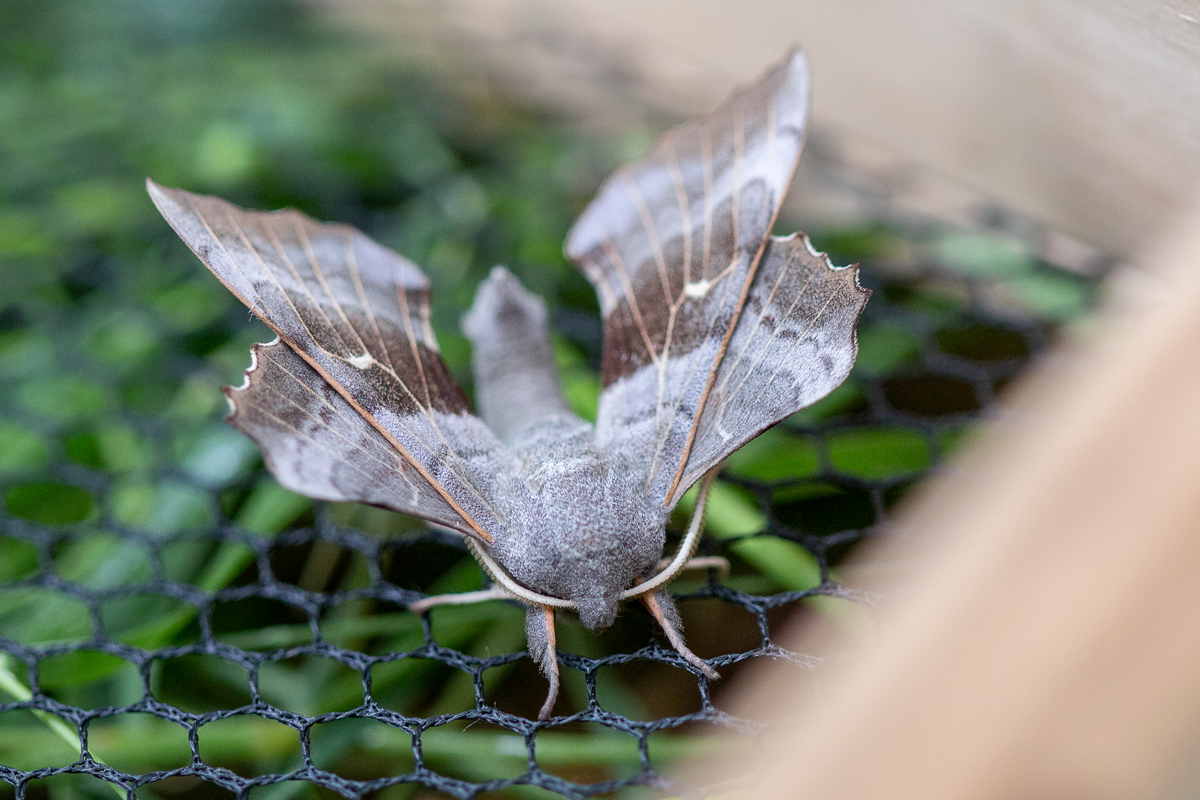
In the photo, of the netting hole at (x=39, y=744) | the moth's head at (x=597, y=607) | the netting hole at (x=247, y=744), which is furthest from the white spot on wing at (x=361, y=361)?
the netting hole at (x=39, y=744)

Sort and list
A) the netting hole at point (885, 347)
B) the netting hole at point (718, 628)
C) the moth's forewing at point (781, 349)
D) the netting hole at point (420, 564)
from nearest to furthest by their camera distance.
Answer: the moth's forewing at point (781, 349) < the netting hole at point (718, 628) < the netting hole at point (420, 564) < the netting hole at point (885, 347)

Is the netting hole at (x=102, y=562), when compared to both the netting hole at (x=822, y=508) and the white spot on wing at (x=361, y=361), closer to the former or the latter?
the white spot on wing at (x=361, y=361)

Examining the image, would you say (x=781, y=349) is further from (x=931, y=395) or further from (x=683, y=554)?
(x=931, y=395)

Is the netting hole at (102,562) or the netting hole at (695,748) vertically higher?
the netting hole at (695,748)

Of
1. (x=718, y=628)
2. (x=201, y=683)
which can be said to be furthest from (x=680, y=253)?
(x=201, y=683)

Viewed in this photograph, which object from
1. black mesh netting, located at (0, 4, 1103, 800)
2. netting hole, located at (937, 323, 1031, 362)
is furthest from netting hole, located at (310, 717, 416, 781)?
netting hole, located at (937, 323, 1031, 362)
